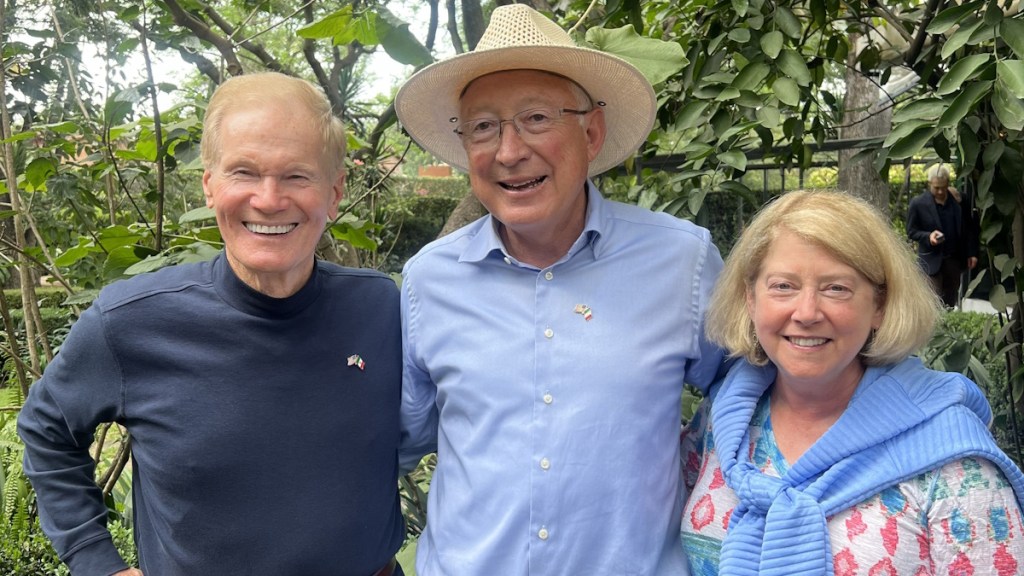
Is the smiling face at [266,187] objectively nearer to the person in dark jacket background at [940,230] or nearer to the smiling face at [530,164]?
the smiling face at [530,164]

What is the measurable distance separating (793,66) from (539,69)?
762mm

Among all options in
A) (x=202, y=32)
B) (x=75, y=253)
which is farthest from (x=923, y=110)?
(x=75, y=253)

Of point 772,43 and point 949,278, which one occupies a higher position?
point 772,43

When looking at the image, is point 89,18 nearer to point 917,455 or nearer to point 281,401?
point 281,401

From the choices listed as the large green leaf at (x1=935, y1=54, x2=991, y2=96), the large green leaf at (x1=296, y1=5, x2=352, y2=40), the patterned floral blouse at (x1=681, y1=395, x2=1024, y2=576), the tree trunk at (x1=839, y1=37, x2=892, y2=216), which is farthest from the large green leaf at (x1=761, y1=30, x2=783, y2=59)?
the tree trunk at (x1=839, y1=37, x2=892, y2=216)

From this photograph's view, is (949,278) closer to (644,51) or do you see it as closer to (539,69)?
(644,51)

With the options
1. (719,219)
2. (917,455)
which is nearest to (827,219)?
(917,455)

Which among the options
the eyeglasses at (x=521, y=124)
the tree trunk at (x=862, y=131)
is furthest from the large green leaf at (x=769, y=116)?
the tree trunk at (x=862, y=131)

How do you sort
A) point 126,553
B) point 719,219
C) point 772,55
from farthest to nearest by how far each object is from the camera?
point 719,219, point 126,553, point 772,55

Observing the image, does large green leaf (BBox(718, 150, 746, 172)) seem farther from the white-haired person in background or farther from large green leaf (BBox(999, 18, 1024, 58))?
large green leaf (BBox(999, 18, 1024, 58))

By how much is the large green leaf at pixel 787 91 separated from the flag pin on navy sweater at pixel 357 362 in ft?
4.08

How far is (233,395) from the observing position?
177 centimetres

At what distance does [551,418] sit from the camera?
1.83 meters

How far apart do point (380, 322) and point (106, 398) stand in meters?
0.58
